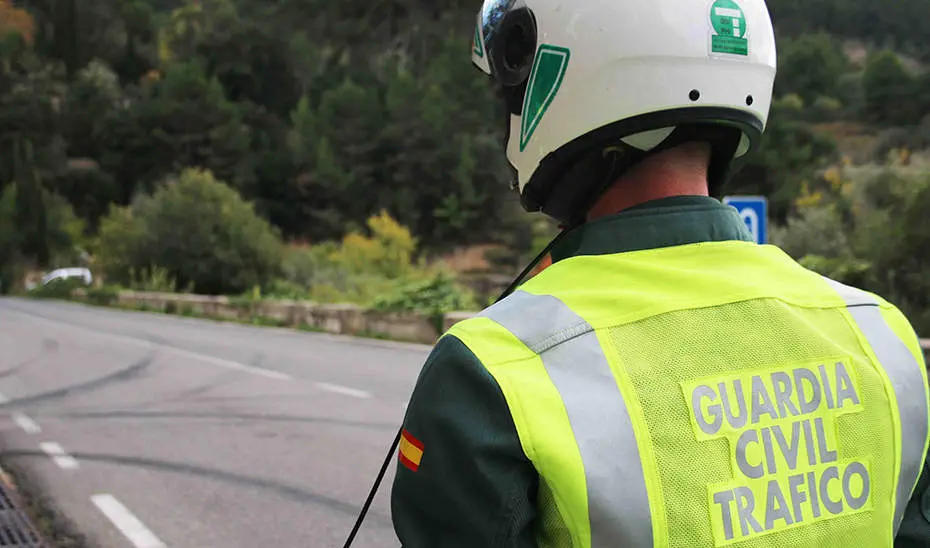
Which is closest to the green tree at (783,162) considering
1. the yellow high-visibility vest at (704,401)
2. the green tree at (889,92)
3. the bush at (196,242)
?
the green tree at (889,92)

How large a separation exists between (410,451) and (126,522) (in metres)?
4.29

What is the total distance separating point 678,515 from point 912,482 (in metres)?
0.45

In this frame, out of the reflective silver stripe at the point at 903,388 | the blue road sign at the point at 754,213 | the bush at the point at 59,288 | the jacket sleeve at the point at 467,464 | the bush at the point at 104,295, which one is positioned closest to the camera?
the jacket sleeve at the point at 467,464

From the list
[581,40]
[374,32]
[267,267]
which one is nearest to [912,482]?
[581,40]

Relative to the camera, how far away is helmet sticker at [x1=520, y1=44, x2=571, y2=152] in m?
1.41

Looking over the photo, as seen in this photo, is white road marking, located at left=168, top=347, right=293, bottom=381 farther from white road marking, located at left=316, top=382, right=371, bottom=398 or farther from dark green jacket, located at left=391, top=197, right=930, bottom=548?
dark green jacket, located at left=391, top=197, right=930, bottom=548

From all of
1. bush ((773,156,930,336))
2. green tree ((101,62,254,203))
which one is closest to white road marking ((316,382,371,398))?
bush ((773,156,930,336))

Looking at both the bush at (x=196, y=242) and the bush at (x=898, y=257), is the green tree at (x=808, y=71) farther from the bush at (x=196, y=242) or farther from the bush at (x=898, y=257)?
the bush at (x=898, y=257)

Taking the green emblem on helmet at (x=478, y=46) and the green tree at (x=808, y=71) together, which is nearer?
the green emblem on helmet at (x=478, y=46)

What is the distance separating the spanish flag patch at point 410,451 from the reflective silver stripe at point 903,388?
2.27ft

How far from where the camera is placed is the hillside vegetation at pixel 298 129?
53094 mm

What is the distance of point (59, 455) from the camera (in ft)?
21.5

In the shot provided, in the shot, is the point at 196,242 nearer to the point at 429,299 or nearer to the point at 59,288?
the point at 59,288

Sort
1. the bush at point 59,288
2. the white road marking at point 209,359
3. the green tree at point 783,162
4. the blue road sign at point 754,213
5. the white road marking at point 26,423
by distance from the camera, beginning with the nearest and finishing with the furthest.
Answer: the white road marking at point 26,423
the blue road sign at point 754,213
the white road marking at point 209,359
the bush at point 59,288
the green tree at point 783,162
